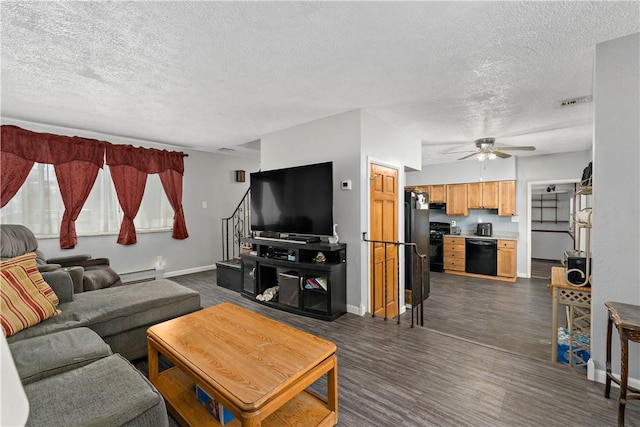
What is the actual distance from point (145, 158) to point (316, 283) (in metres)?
3.76

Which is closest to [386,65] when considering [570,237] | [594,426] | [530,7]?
[530,7]

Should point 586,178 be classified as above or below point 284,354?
above

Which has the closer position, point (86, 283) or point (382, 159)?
point (86, 283)

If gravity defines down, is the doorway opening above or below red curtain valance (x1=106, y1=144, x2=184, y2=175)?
below

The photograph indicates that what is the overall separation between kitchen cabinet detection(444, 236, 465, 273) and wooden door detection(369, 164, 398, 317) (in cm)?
306

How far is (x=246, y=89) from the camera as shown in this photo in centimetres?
287

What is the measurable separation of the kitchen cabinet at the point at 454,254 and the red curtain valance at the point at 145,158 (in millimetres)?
5904

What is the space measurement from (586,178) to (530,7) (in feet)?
5.75

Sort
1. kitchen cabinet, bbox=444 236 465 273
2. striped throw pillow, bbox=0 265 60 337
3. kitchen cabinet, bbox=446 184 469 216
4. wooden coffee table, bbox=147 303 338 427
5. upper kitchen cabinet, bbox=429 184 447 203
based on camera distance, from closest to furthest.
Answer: wooden coffee table, bbox=147 303 338 427 → striped throw pillow, bbox=0 265 60 337 → kitchen cabinet, bbox=444 236 465 273 → kitchen cabinet, bbox=446 184 469 216 → upper kitchen cabinet, bbox=429 184 447 203

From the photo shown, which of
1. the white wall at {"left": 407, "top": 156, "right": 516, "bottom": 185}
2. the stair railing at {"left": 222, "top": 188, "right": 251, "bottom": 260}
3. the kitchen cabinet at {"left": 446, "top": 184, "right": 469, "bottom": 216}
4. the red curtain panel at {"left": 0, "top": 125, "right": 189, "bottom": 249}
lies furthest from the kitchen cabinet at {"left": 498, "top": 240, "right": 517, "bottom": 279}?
the red curtain panel at {"left": 0, "top": 125, "right": 189, "bottom": 249}

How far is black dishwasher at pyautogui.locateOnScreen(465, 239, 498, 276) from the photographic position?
6.06 m

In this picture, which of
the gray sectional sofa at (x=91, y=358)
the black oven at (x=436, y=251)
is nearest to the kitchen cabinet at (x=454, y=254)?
the black oven at (x=436, y=251)

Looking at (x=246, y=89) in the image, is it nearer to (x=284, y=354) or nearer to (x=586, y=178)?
(x=284, y=354)

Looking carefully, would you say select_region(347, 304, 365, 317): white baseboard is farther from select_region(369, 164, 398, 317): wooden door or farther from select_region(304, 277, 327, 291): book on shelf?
select_region(304, 277, 327, 291): book on shelf
